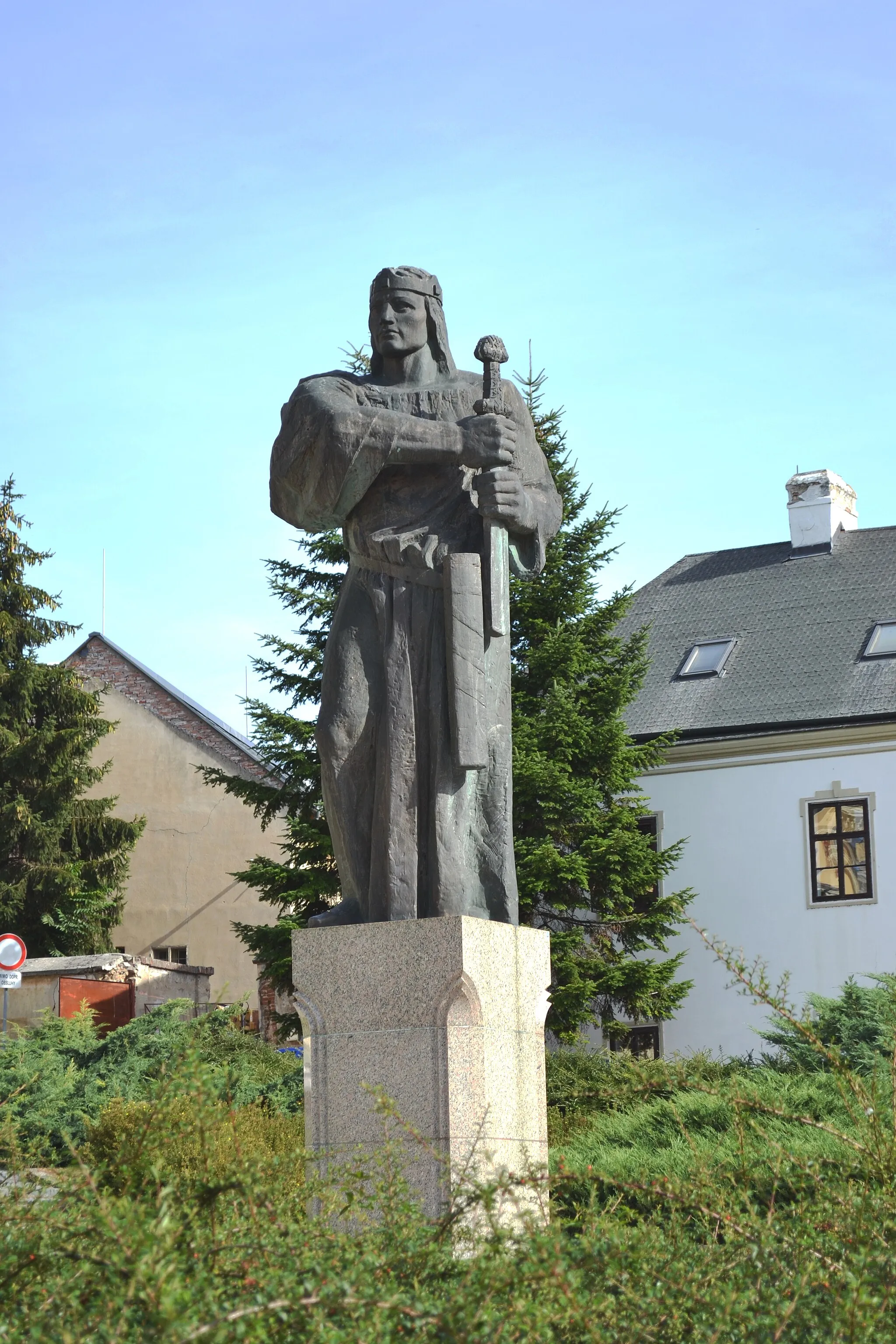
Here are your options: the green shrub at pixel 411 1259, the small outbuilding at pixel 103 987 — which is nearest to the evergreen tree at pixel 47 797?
the small outbuilding at pixel 103 987

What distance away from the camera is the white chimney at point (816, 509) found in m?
34.2

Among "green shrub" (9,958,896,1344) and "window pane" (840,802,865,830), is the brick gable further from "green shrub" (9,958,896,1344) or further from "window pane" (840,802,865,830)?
"green shrub" (9,958,896,1344)

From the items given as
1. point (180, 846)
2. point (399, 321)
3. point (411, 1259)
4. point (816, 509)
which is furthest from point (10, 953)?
point (816, 509)

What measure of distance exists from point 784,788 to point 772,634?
3.46m

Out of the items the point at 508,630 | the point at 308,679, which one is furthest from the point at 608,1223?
the point at 308,679

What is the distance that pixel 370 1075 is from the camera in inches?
212

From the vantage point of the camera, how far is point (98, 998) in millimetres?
22578

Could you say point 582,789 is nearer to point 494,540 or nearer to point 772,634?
point 772,634

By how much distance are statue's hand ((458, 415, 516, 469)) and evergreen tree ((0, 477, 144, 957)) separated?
25.5 m

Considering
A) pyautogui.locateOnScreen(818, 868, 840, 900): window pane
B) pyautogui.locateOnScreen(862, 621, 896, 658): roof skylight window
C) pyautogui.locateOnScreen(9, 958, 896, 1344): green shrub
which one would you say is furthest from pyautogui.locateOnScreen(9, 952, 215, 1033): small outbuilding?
pyautogui.locateOnScreen(9, 958, 896, 1344): green shrub

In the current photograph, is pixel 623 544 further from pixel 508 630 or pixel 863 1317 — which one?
pixel 863 1317

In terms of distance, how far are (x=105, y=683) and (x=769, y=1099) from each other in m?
27.5

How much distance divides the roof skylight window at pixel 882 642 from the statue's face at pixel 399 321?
25.3 meters

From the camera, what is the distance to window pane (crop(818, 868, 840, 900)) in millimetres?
29453
